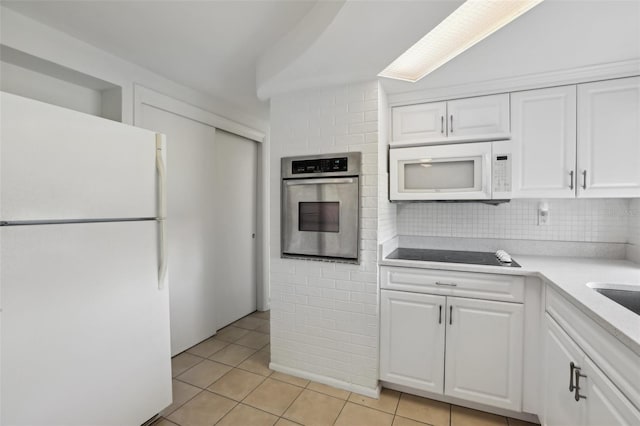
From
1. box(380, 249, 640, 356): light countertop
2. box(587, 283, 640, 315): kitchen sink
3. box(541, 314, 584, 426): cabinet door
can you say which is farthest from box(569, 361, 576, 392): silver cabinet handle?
box(587, 283, 640, 315): kitchen sink

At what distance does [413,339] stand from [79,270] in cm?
198

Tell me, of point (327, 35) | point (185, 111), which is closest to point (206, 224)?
point (185, 111)

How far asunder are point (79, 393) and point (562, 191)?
300cm

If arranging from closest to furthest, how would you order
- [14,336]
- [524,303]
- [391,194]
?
[14,336] → [524,303] → [391,194]

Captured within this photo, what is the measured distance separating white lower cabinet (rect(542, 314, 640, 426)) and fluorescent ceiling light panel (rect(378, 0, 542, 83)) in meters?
1.58

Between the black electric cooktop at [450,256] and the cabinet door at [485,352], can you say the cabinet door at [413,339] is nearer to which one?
the cabinet door at [485,352]

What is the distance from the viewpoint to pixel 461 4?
126cm

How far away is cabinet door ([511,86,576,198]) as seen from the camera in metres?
1.95

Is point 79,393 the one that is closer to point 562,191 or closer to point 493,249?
point 493,249

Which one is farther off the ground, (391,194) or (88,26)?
(88,26)

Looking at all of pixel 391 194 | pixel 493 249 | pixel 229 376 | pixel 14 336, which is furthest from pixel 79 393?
pixel 493 249

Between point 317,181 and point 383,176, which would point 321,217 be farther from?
point 383,176

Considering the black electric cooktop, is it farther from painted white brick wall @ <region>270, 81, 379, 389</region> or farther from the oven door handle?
the oven door handle

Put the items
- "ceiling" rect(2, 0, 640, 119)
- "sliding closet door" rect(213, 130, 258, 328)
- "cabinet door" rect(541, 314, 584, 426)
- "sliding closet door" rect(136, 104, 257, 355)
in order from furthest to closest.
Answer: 1. "sliding closet door" rect(213, 130, 258, 328)
2. "sliding closet door" rect(136, 104, 257, 355)
3. "ceiling" rect(2, 0, 640, 119)
4. "cabinet door" rect(541, 314, 584, 426)
